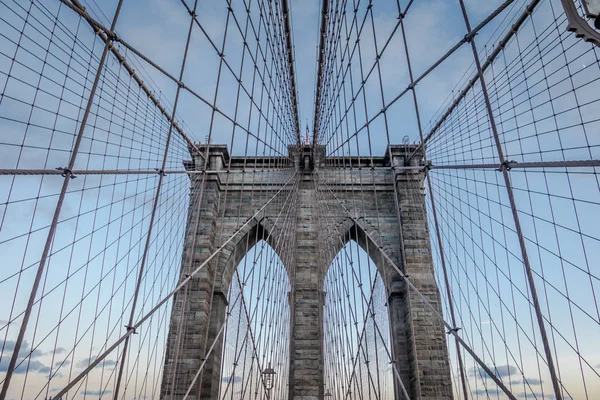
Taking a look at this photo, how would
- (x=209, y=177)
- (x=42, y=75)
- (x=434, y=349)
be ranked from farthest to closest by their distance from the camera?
(x=209, y=177) → (x=434, y=349) → (x=42, y=75)

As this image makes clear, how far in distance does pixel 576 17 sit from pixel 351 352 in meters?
8.19

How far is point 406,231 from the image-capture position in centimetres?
1247

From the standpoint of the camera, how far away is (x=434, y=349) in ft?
35.8

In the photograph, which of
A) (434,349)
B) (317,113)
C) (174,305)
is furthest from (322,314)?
(317,113)

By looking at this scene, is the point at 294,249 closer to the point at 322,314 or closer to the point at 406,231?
the point at 322,314

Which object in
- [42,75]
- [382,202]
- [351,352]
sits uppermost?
[382,202]

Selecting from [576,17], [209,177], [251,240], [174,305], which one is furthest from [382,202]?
[576,17]

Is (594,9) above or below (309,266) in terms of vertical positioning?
below

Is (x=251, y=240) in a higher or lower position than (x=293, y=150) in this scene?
lower

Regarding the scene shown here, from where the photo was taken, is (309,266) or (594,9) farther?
(309,266)

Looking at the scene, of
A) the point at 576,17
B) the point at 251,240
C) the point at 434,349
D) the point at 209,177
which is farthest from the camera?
the point at 251,240

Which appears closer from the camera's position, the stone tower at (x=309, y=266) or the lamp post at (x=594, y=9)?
the lamp post at (x=594, y=9)

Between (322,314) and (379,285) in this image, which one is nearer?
(322,314)

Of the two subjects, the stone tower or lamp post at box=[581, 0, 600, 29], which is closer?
lamp post at box=[581, 0, 600, 29]
